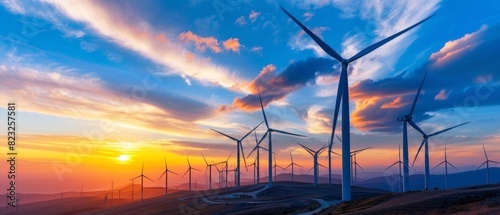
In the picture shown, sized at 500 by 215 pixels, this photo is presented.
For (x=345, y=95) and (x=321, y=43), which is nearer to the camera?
(x=345, y=95)

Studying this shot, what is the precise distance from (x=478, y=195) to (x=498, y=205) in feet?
41.8

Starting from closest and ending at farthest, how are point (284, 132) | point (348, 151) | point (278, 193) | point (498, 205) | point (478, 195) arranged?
point (498, 205) < point (478, 195) < point (348, 151) < point (284, 132) < point (278, 193)

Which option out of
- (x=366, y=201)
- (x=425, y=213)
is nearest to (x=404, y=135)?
(x=366, y=201)

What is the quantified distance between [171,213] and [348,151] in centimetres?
8594

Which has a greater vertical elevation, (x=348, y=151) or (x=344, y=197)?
(x=348, y=151)

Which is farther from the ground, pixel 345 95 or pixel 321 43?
pixel 321 43

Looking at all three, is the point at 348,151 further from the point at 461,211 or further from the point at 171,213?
the point at 171,213

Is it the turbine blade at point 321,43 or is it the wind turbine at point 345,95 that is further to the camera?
the turbine blade at point 321,43

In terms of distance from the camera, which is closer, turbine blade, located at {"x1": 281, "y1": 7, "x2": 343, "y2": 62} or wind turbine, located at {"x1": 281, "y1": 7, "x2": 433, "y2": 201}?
wind turbine, located at {"x1": 281, "y1": 7, "x2": 433, "y2": 201}

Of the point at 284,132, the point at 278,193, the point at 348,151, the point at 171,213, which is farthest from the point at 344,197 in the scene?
the point at 278,193

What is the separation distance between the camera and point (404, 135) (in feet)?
412

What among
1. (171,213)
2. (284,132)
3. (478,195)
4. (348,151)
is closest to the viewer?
(478,195)

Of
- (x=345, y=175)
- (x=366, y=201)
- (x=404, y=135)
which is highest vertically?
(x=404, y=135)

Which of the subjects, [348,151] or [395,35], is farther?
[395,35]
